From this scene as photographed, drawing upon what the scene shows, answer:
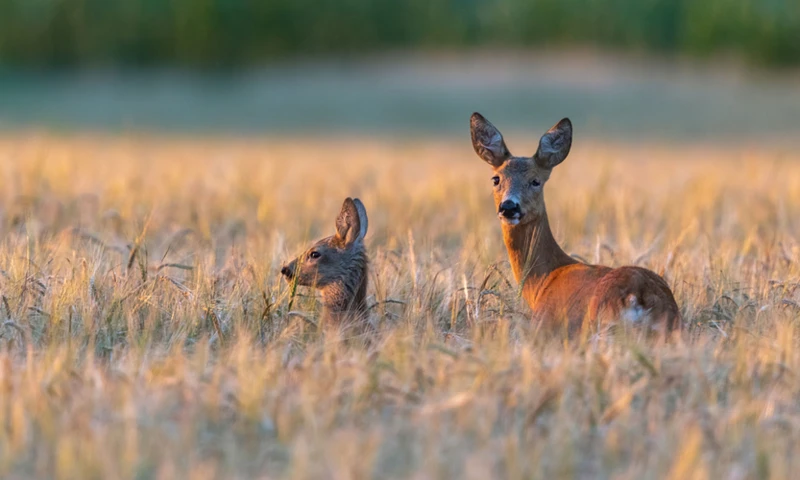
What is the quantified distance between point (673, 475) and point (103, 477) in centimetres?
178

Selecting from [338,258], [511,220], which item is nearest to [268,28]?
[338,258]

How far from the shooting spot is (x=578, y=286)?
569 centimetres

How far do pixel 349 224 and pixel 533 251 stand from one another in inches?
39.5

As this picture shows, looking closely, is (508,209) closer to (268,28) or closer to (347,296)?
(347,296)

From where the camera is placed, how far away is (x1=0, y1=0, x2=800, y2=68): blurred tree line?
44.3 meters

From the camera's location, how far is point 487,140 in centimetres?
650

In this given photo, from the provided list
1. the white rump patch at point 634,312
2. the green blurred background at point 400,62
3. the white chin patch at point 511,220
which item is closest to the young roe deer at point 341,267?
the white chin patch at point 511,220

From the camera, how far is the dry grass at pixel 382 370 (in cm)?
382

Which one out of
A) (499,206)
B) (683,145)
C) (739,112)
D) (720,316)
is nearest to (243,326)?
(499,206)

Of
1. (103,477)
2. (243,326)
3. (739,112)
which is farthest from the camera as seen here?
(739,112)

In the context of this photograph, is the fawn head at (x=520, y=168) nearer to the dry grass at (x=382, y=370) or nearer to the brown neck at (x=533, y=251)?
the brown neck at (x=533, y=251)

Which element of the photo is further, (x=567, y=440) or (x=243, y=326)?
(x=243, y=326)

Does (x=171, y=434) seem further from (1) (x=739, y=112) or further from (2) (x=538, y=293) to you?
(1) (x=739, y=112)

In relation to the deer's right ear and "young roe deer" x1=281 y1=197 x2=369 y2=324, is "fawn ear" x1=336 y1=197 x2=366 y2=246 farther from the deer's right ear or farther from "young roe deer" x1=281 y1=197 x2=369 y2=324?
the deer's right ear
